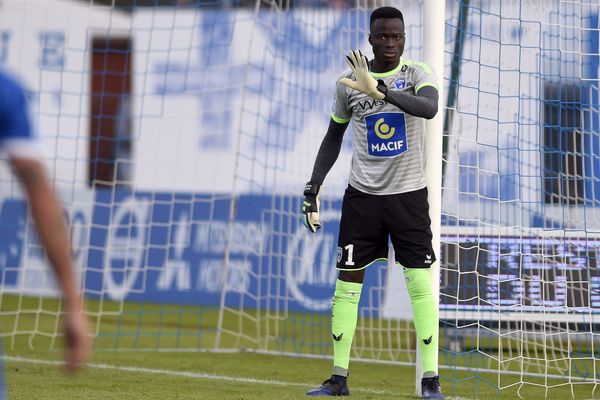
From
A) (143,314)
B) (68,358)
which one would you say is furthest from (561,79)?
(143,314)

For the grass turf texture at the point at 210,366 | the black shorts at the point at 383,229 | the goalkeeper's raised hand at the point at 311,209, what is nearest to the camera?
the black shorts at the point at 383,229

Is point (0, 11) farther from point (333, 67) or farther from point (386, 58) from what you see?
point (386, 58)

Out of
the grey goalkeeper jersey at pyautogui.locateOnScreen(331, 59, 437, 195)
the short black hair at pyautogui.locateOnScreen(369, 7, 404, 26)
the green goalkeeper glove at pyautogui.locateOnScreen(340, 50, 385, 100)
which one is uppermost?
the short black hair at pyautogui.locateOnScreen(369, 7, 404, 26)

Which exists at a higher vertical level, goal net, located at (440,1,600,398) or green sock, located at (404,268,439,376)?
goal net, located at (440,1,600,398)

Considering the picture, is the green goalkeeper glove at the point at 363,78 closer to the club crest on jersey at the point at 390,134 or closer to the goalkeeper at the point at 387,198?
the goalkeeper at the point at 387,198

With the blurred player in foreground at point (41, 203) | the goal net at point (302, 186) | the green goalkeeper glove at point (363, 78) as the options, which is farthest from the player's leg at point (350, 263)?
the blurred player in foreground at point (41, 203)

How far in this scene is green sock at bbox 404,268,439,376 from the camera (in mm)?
5449

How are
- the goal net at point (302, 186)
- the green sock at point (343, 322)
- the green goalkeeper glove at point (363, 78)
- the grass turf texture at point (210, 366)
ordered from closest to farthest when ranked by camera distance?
the green goalkeeper glove at point (363, 78), the green sock at point (343, 322), the grass turf texture at point (210, 366), the goal net at point (302, 186)

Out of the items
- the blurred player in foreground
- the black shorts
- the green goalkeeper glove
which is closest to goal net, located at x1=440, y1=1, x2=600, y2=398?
the black shorts

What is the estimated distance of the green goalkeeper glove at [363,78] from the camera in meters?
5.16

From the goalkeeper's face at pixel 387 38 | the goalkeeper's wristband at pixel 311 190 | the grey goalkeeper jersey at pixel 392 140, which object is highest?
the goalkeeper's face at pixel 387 38

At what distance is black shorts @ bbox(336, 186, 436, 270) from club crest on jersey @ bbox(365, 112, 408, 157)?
9.4 inches

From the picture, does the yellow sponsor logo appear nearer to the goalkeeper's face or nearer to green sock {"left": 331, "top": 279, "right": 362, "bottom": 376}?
the goalkeeper's face

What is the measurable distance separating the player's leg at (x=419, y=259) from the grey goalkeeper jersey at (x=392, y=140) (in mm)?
89
